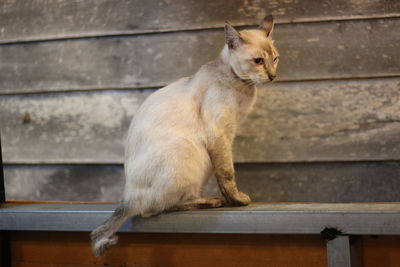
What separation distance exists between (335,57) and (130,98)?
795mm

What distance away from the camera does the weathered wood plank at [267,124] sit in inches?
67.6

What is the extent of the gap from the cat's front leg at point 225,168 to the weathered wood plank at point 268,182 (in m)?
0.43

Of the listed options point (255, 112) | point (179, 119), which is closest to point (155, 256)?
point (179, 119)

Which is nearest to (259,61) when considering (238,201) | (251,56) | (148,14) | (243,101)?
(251,56)

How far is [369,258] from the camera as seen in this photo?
123 centimetres

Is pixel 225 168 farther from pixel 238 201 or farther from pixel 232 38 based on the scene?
pixel 232 38

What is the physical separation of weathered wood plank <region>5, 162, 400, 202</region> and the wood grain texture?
48cm

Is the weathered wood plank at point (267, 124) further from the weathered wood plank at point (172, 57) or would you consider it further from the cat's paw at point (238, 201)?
the cat's paw at point (238, 201)

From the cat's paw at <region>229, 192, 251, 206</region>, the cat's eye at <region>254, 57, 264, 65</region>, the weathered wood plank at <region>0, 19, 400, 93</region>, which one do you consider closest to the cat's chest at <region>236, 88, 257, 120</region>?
the cat's eye at <region>254, 57, 264, 65</region>

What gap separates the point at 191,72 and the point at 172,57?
0.31 feet

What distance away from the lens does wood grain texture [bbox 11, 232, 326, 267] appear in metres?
1.25

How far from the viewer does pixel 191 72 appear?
1.85 m

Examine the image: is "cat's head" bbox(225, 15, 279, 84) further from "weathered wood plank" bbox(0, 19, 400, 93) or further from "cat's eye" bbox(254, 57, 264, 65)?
"weathered wood plank" bbox(0, 19, 400, 93)

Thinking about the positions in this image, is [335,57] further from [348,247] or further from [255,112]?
[348,247]
